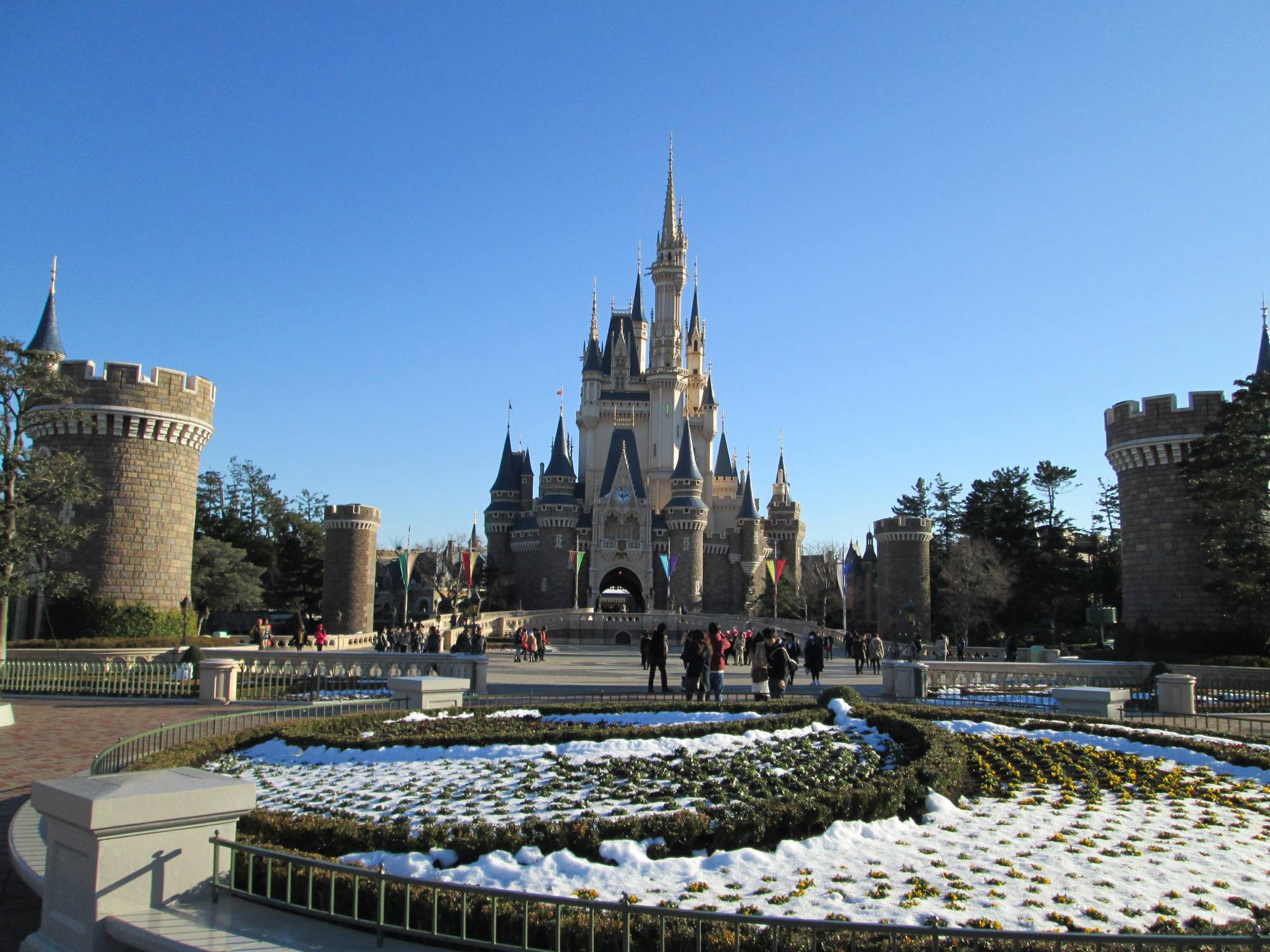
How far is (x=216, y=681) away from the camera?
18.7m

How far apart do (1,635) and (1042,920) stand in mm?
21155

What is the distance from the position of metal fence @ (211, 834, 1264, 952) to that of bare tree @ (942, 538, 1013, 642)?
46667 millimetres

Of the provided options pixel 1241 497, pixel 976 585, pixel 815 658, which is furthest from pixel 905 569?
A: pixel 815 658

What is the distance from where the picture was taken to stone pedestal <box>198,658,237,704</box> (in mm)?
18641

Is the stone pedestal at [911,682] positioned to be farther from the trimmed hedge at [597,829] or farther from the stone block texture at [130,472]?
the stone block texture at [130,472]

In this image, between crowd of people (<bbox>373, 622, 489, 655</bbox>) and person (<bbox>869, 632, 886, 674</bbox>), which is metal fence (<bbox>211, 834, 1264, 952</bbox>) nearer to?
crowd of people (<bbox>373, 622, 489, 655</bbox>)

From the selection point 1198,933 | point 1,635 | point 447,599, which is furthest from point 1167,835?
point 447,599

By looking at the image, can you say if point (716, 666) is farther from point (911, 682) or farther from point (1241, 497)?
point (1241, 497)

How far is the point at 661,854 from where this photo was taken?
709 cm

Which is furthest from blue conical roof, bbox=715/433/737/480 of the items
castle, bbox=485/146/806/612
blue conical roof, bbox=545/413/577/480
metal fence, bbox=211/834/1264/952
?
metal fence, bbox=211/834/1264/952

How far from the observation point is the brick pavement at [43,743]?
21.6 feet

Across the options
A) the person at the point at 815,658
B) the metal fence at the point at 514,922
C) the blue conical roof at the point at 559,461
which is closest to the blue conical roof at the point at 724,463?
the blue conical roof at the point at 559,461

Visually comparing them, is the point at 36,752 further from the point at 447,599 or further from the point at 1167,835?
the point at 447,599

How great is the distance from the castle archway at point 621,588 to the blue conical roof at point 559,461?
7821mm
